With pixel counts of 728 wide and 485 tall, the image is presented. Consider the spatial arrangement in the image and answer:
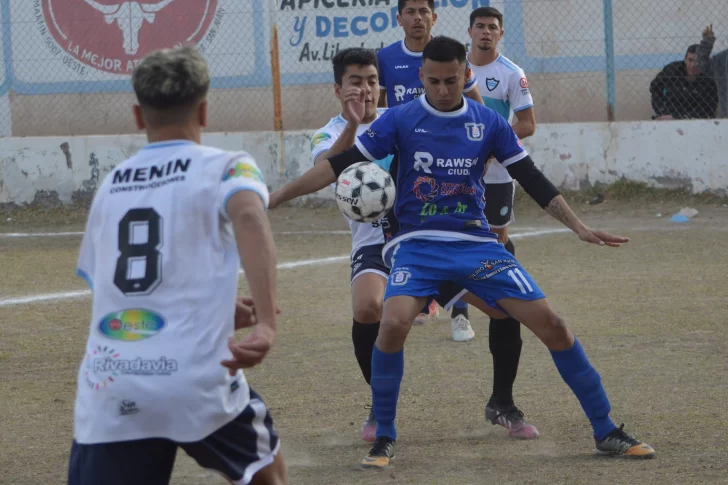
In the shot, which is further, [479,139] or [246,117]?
[246,117]

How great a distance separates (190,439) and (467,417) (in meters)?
2.85

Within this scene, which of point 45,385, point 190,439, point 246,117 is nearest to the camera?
point 190,439

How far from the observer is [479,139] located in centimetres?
489

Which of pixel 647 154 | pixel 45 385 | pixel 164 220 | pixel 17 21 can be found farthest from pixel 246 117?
pixel 164 220

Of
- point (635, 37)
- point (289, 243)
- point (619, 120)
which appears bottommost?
point (289, 243)

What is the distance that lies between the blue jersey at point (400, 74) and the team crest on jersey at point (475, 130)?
1.51 m

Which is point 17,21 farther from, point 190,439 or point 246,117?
point 190,439

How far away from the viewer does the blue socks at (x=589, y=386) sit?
4746 millimetres

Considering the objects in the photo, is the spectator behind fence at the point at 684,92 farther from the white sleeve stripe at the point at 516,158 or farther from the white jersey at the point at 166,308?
the white jersey at the point at 166,308

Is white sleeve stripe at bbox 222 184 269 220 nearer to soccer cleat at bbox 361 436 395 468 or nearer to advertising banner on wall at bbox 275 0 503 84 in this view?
soccer cleat at bbox 361 436 395 468

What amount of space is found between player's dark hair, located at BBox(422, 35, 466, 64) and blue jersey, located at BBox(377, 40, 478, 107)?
1.45m

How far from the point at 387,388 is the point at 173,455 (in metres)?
2.03

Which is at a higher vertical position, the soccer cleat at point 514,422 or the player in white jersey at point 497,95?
the player in white jersey at point 497,95

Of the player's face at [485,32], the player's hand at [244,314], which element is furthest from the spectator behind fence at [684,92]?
the player's hand at [244,314]
